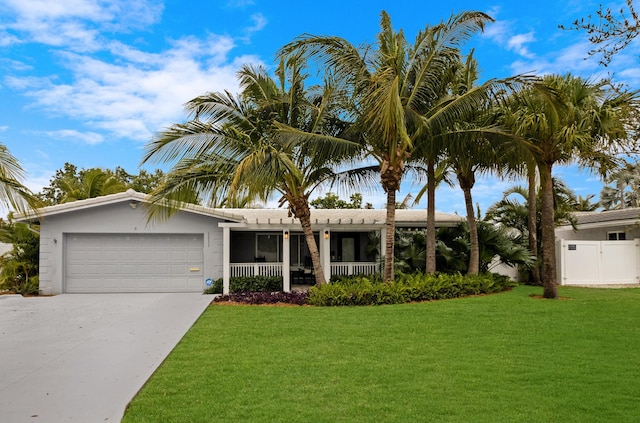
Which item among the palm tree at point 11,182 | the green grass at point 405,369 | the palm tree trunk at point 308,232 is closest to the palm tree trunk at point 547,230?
the green grass at point 405,369

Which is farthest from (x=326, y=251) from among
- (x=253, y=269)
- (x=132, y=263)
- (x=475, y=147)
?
(x=132, y=263)

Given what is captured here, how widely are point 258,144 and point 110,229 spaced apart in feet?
22.0

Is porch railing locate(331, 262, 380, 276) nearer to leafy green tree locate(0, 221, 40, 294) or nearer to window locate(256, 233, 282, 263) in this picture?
window locate(256, 233, 282, 263)

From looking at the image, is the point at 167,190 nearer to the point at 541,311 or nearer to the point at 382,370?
the point at 382,370

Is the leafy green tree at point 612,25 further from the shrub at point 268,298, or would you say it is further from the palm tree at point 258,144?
the shrub at point 268,298

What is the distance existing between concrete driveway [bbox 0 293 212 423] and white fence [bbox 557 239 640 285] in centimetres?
1267

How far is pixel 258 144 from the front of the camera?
541 inches

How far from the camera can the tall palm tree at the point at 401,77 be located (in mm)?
13039

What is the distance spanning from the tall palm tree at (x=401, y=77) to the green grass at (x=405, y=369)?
4758mm

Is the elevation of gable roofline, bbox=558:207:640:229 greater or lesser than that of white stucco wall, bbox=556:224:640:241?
greater

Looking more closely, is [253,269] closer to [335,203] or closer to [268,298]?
[268,298]

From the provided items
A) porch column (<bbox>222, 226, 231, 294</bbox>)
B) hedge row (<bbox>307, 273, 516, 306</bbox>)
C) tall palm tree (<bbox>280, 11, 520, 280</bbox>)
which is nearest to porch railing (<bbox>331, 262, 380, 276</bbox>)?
hedge row (<bbox>307, 273, 516, 306</bbox>)

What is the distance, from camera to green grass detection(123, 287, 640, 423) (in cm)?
502

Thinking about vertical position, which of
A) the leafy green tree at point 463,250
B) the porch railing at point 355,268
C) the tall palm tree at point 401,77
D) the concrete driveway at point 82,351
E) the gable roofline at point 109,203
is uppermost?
the tall palm tree at point 401,77
